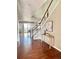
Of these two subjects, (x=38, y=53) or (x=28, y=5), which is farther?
(x=28, y=5)

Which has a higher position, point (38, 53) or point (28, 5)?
point (28, 5)

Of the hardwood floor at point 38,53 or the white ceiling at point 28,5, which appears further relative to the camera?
the white ceiling at point 28,5

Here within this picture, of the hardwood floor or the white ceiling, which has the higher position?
the white ceiling

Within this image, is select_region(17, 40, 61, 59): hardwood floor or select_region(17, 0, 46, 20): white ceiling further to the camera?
select_region(17, 0, 46, 20): white ceiling

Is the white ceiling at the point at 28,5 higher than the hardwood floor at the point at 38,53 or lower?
higher
